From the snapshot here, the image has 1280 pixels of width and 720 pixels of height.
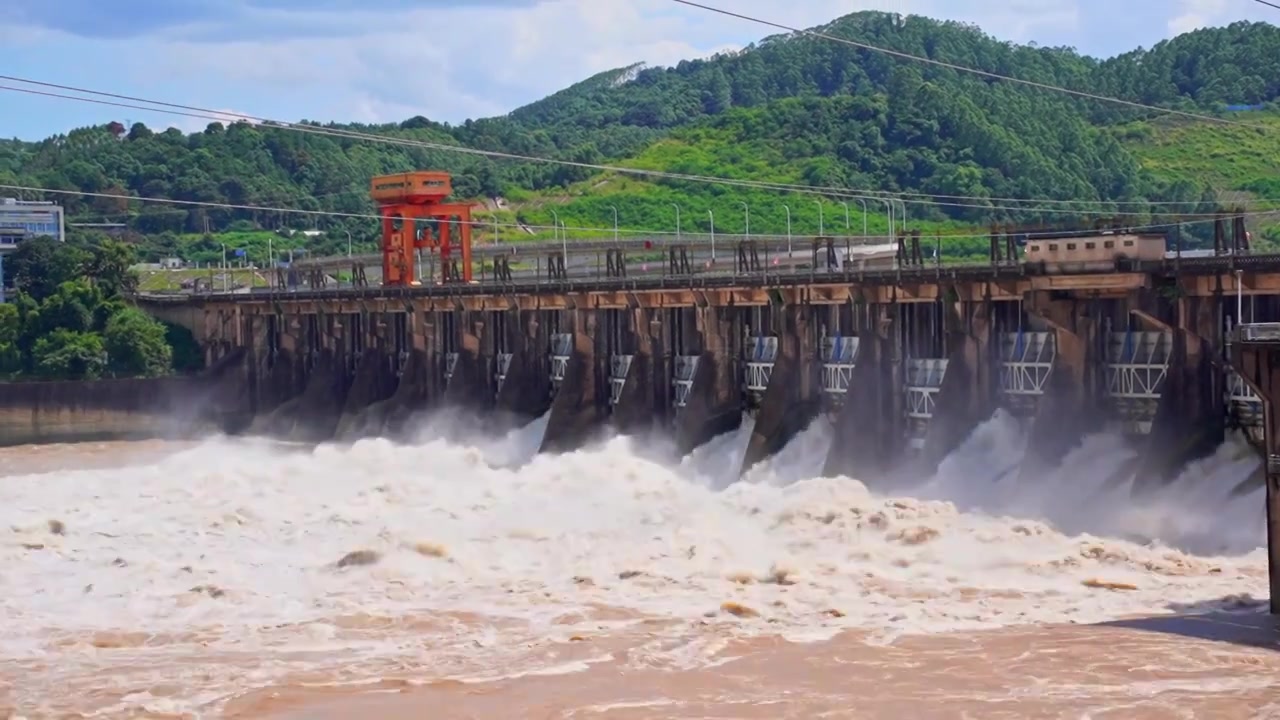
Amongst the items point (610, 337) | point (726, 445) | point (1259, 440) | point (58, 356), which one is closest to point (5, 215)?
point (58, 356)

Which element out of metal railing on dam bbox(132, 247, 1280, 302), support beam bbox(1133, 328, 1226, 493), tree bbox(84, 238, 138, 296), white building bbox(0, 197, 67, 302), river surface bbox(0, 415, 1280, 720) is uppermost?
white building bbox(0, 197, 67, 302)

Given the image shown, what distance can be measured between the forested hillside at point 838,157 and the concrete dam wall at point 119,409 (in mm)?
42096

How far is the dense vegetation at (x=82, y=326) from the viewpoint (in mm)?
66500

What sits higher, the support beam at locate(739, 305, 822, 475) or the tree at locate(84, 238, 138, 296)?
the tree at locate(84, 238, 138, 296)

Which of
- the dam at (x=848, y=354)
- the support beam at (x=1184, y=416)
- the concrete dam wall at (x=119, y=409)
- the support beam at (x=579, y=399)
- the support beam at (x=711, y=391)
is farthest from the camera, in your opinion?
the concrete dam wall at (x=119, y=409)

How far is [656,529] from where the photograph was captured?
3659 cm

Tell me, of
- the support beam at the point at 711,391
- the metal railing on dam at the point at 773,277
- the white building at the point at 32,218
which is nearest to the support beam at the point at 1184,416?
the metal railing on dam at the point at 773,277

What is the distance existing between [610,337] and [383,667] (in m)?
25.5

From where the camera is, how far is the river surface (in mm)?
23656

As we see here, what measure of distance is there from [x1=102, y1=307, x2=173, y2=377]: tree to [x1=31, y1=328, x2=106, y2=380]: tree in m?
0.48

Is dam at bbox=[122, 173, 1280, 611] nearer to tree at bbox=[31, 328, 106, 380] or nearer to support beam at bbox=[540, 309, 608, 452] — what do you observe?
support beam at bbox=[540, 309, 608, 452]

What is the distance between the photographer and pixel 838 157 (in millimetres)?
108250

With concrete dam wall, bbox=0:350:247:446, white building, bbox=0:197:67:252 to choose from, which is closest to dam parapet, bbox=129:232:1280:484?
concrete dam wall, bbox=0:350:247:446

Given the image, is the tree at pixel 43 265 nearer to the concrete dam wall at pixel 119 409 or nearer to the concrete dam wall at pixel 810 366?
the concrete dam wall at pixel 119 409
